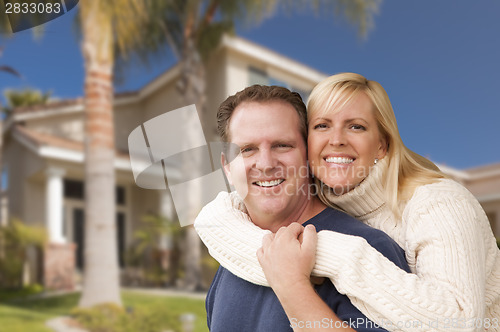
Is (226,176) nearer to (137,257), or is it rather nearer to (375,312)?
(375,312)

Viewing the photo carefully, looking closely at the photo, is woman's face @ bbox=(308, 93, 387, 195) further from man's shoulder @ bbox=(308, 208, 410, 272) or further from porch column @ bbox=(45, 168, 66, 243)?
porch column @ bbox=(45, 168, 66, 243)

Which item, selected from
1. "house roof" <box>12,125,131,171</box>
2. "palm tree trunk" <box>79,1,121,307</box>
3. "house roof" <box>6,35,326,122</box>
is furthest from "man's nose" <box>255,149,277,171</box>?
"house roof" <box>6,35,326,122</box>

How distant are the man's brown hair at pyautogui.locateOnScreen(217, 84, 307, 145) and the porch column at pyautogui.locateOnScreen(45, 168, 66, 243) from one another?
1089 cm

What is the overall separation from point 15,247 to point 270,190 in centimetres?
1112

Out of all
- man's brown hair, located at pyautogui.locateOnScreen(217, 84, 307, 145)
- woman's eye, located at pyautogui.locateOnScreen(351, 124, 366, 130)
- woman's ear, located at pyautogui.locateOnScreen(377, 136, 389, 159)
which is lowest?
woman's ear, located at pyautogui.locateOnScreen(377, 136, 389, 159)

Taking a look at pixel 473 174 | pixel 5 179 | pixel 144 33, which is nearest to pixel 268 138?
pixel 144 33

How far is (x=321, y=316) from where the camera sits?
1.22 metres

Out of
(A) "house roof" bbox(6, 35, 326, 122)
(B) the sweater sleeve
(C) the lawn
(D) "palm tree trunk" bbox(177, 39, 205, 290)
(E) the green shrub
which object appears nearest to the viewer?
(B) the sweater sleeve

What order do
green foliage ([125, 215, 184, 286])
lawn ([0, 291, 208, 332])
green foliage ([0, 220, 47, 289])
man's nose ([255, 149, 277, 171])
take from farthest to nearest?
green foliage ([0, 220, 47, 289]) < green foliage ([125, 215, 184, 286]) < lawn ([0, 291, 208, 332]) < man's nose ([255, 149, 277, 171])

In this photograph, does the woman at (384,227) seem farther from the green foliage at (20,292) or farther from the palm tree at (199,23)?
the green foliage at (20,292)

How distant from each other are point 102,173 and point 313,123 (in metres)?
7.69

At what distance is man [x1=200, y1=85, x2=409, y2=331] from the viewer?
1.44m

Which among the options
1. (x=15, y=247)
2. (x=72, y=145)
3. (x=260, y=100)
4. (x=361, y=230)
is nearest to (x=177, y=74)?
(x=72, y=145)

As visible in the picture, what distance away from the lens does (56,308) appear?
10.5 metres
